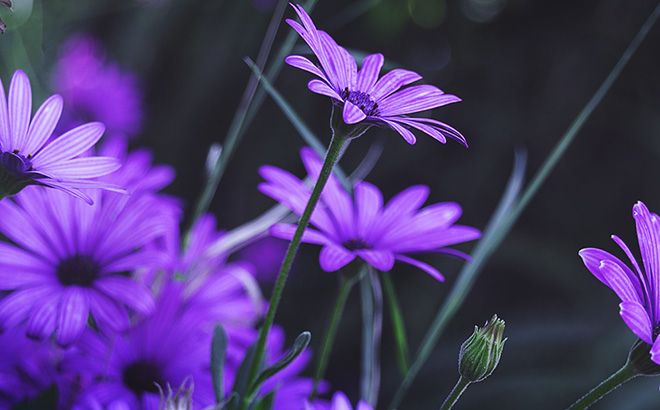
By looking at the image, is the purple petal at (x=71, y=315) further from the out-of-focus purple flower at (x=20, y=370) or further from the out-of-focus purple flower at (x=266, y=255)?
the out-of-focus purple flower at (x=266, y=255)

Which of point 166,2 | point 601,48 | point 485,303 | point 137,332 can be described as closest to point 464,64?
point 601,48

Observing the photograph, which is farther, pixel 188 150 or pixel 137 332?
pixel 188 150

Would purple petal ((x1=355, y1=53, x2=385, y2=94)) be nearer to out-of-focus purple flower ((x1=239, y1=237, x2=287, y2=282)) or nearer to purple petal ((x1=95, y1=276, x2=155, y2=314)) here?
purple petal ((x1=95, y1=276, x2=155, y2=314))

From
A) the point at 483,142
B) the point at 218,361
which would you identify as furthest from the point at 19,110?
the point at 483,142

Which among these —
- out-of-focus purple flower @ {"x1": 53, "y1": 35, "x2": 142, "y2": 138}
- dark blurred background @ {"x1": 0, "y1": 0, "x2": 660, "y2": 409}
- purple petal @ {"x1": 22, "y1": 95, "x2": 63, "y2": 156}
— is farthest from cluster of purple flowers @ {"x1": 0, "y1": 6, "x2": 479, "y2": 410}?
out-of-focus purple flower @ {"x1": 53, "y1": 35, "x2": 142, "y2": 138}

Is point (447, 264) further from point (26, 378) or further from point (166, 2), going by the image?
point (26, 378)

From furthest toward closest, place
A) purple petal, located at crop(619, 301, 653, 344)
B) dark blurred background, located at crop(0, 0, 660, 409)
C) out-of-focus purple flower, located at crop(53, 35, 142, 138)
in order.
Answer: out-of-focus purple flower, located at crop(53, 35, 142, 138) → dark blurred background, located at crop(0, 0, 660, 409) → purple petal, located at crop(619, 301, 653, 344)
